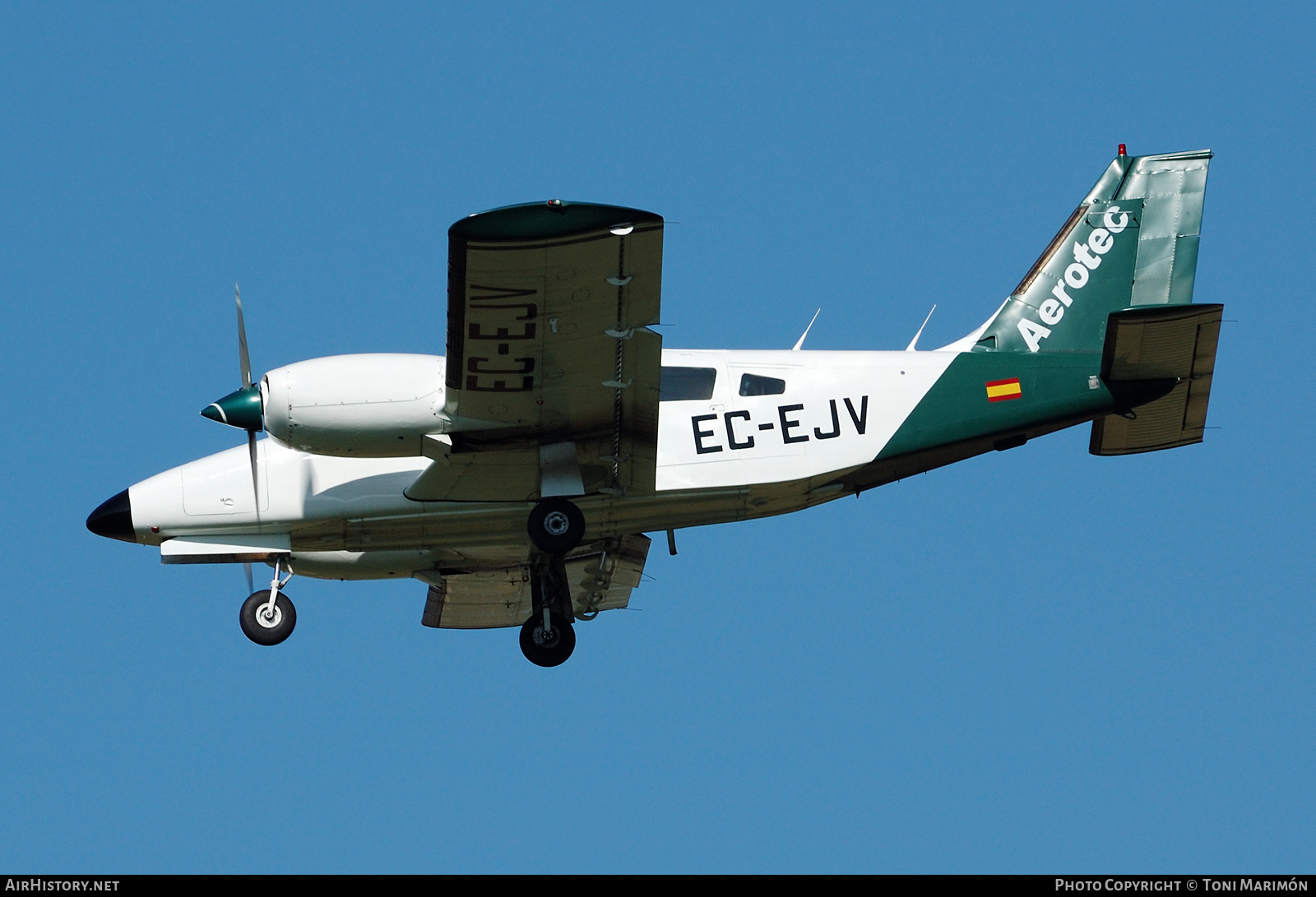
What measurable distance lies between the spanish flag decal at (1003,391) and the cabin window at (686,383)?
122 inches

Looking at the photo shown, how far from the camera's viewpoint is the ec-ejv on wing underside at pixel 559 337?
15.0 meters

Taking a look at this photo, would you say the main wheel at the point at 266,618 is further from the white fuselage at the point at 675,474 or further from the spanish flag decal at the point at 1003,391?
the spanish flag decal at the point at 1003,391

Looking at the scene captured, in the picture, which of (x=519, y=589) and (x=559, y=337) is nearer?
(x=559, y=337)

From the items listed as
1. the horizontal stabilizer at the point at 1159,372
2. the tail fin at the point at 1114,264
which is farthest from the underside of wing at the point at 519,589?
the horizontal stabilizer at the point at 1159,372

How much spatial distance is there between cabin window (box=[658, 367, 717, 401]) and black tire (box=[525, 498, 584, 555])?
162 centimetres

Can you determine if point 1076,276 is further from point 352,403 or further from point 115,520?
point 115,520

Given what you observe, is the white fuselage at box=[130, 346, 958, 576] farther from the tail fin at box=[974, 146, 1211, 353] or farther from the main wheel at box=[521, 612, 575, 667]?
the tail fin at box=[974, 146, 1211, 353]

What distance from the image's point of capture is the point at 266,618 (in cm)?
1869

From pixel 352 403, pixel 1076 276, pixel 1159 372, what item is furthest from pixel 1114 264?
pixel 352 403

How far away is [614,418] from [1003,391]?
4523 millimetres

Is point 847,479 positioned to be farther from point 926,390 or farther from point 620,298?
point 620,298

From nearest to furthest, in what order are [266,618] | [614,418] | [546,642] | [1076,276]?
[614,418]
[266,618]
[546,642]
[1076,276]

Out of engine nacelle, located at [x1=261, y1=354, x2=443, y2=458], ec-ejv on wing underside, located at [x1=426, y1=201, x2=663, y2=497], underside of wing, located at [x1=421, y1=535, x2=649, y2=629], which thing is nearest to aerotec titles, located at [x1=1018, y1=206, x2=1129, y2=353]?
ec-ejv on wing underside, located at [x1=426, y1=201, x2=663, y2=497]

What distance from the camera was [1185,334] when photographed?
18.0 meters
